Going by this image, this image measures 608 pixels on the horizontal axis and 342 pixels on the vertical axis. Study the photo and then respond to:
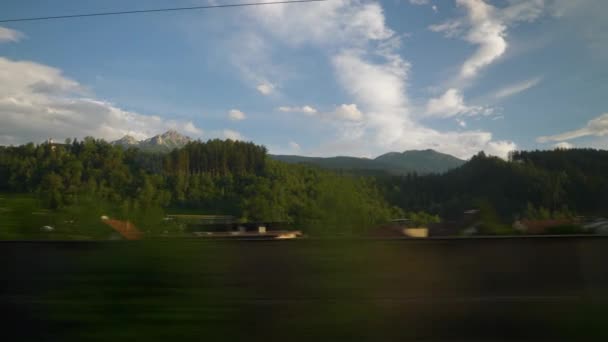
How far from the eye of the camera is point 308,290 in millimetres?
3805

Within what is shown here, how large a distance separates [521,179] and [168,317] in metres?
7.49

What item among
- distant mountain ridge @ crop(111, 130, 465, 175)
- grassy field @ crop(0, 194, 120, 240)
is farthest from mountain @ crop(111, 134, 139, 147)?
grassy field @ crop(0, 194, 120, 240)

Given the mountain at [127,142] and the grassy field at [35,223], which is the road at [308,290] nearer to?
the grassy field at [35,223]

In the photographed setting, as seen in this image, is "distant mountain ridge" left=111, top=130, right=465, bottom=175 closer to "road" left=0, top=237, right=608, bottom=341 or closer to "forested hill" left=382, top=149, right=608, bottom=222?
"forested hill" left=382, top=149, right=608, bottom=222

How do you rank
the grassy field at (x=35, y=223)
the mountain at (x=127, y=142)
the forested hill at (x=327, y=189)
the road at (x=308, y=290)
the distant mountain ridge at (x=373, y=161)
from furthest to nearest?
the mountain at (x=127, y=142) < the distant mountain ridge at (x=373, y=161) < the forested hill at (x=327, y=189) < the grassy field at (x=35, y=223) < the road at (x=308, y=290)

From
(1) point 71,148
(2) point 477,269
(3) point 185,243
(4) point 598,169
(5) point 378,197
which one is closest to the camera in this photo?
(3) point 185,243

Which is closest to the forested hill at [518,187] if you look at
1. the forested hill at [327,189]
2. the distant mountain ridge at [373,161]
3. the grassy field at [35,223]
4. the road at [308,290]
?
the forested hill at [327,189]

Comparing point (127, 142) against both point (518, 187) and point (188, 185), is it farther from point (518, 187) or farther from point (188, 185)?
point (518, 187)

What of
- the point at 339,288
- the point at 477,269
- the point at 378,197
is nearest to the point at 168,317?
the point at 339,288

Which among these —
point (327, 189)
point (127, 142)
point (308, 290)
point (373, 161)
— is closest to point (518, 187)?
point (373, 161)

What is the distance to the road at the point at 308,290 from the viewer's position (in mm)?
3170

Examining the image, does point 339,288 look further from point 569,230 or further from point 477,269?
point 569,230

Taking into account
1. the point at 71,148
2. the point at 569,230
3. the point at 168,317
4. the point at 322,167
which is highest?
the point at 71,148

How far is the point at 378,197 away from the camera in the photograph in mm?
6004
